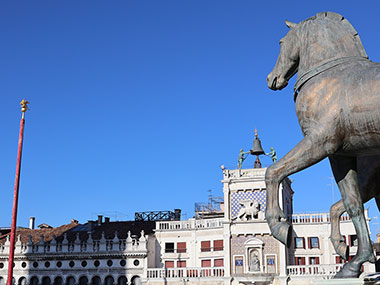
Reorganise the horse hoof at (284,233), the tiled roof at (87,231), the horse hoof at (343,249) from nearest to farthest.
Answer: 1. the horse hoof at (284,233)
2. the horse hoof at (343,249)
3. the tiled roof at (87,231)

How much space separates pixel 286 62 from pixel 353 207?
188 centimetres

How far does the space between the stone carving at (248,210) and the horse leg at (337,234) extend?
34384mm

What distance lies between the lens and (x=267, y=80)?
20.6 feet

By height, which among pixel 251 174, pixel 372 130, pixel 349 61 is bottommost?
pixel 372 130

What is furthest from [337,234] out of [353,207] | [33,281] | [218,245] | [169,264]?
[33,281]

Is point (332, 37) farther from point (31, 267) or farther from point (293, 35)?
point (31, 267)

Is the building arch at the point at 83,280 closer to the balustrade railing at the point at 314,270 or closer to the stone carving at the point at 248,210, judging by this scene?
the stone carving at the point at 248,210

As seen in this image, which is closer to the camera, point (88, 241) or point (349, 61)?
point (349, 61)

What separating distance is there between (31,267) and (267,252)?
21897 mm

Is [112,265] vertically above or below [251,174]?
below

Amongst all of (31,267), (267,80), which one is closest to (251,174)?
(31,267)

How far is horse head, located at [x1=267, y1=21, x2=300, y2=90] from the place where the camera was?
236 inches

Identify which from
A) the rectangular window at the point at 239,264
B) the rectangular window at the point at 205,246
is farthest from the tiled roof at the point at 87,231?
the rectangular window at the point at 239,264

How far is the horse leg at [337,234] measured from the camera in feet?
20.2
